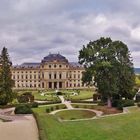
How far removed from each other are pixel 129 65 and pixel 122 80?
335 centimetres

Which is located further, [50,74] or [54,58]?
[50,74]

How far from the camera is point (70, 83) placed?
512 feet

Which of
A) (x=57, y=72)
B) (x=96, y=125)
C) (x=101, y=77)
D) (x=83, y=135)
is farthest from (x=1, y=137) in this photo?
(x=57, y=72)

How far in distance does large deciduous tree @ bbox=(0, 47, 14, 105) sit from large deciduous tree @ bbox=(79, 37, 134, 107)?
45.9 feet

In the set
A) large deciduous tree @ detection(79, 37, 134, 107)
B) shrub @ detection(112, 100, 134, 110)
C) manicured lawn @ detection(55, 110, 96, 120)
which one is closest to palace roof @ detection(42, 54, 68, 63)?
large deciduous tree @ detection(79, 37, 134, 107)

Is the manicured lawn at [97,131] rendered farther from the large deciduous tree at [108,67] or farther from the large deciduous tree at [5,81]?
the large deciduous tree at [5,81]

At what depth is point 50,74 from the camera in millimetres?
154125

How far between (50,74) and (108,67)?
317 feet

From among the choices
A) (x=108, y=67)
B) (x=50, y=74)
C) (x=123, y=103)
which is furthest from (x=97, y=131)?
(x=50, y=74)

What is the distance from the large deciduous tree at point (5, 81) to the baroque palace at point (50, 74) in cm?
8316

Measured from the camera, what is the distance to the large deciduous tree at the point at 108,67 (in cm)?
5856

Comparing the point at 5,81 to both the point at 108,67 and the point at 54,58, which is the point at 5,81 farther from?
the point at 54,58

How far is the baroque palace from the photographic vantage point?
153375mm

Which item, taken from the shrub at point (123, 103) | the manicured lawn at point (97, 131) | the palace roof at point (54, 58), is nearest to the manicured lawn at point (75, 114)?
the shrub at point (123, 103)
